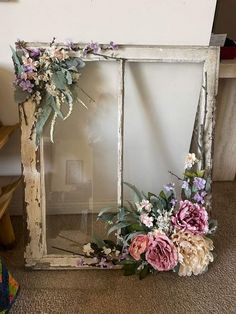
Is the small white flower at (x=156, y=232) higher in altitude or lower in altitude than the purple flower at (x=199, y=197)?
lower

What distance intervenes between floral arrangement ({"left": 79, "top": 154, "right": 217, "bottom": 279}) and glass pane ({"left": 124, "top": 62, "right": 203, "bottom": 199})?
0.49ft

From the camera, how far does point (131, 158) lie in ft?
5.11

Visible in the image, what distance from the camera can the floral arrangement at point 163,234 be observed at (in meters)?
1.33

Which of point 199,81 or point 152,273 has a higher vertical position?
point 199,81

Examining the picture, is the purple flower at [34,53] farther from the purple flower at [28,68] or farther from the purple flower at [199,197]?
the purple flower at [199,197]

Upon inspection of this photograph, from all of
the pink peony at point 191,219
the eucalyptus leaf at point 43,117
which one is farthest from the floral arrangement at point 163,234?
the eucalyptus leaf at point 43,117

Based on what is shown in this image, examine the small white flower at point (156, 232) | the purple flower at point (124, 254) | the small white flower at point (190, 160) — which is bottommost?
the purple flower at point (124, 254)

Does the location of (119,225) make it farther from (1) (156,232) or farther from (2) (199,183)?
(2) (199,183)

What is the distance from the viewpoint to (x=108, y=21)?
1.39m

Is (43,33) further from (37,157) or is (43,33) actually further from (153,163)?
(153,163)

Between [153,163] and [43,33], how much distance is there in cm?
72

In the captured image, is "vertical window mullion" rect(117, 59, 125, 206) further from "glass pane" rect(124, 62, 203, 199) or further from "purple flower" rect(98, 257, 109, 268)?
"purple flower" rect(98, 257, 109, 268)

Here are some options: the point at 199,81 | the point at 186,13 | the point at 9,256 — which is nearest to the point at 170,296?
the point at 9,256

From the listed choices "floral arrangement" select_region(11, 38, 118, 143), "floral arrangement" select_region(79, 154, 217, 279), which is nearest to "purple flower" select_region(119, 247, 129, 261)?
"floral arrangement" select_region(79, 154, 217, 279)
